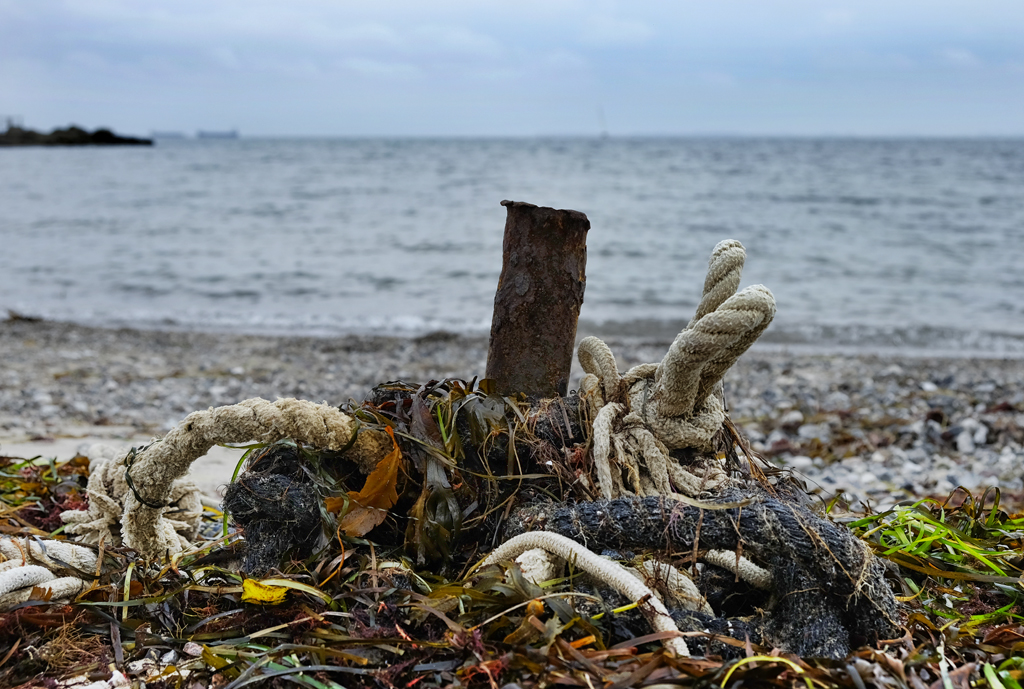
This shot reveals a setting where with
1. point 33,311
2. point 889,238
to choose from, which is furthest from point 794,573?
point 889,238

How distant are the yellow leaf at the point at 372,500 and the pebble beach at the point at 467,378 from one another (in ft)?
5.20

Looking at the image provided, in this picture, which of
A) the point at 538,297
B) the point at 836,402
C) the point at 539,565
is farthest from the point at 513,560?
the point at 836,402

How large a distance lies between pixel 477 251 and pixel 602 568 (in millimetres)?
15539

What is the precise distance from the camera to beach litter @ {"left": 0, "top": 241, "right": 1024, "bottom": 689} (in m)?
1.68

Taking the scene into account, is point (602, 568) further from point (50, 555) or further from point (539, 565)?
point (50, 555)

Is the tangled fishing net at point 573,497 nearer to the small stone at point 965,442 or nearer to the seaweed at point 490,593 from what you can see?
the seaweed at point 490,593

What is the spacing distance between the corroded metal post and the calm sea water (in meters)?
8.16

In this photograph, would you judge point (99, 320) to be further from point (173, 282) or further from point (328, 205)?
point (328, 205)

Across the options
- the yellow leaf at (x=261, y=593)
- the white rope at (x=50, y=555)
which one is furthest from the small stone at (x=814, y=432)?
the white rope at (x=50, y=555)

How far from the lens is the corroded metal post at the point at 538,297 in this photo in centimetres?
259

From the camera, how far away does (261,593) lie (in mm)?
1894

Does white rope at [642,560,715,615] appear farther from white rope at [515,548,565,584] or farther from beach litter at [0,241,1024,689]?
white rope at [515,548,565,584]

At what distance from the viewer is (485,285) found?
1365 cm

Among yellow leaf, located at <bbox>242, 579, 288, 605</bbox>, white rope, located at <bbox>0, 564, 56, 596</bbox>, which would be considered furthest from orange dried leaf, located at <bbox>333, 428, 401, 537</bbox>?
white rope, located at <bbox>0, 564, 56, 596</bbox>
